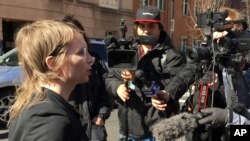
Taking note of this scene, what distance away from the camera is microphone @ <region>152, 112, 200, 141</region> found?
103 inches

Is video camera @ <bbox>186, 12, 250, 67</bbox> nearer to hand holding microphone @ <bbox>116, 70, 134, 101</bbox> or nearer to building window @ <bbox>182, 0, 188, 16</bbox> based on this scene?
hand holding microphone @ <bbox>116, 70, 134, 101</bbox>

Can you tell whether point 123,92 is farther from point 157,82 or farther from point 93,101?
point 93,101

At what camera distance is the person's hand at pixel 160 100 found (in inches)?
130

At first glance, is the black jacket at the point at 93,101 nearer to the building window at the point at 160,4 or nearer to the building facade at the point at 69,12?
the building facade at the point at 69,12

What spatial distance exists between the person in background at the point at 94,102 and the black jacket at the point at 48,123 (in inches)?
80.0

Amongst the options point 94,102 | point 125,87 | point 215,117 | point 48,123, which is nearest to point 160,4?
point 94,102

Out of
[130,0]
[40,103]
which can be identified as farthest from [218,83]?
[130,0]

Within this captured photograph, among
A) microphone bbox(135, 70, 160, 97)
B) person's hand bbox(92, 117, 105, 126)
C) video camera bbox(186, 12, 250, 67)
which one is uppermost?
video camera bbox(186, 12, 250, 67)

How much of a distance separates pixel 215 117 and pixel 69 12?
1890 cm

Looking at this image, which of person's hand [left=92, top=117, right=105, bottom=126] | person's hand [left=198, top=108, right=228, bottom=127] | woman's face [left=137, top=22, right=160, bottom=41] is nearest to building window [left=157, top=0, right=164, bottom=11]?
person's hand [left=92, top=117, right=105, bottom=126]

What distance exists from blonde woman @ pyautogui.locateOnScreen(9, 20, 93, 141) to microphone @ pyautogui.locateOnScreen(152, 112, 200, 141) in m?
0.79

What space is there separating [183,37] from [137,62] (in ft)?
110

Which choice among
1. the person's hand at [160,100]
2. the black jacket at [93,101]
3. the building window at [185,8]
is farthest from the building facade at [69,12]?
the person's hand at [160,100]

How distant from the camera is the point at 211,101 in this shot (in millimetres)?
3023
